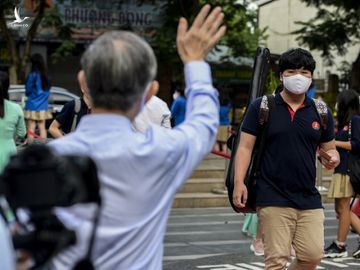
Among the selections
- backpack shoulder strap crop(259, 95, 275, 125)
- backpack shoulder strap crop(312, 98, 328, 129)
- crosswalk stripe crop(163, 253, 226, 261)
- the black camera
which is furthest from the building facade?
the black camera

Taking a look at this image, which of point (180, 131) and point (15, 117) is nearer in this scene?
point (180, 131)

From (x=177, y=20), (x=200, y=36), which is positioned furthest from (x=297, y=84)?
(x=177, y=20)

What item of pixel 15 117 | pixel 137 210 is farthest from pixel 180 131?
pixel 15 117

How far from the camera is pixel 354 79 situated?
27062 millimetres

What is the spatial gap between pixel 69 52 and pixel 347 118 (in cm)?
1816

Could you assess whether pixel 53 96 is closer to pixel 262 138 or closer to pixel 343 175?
pixel 343 175

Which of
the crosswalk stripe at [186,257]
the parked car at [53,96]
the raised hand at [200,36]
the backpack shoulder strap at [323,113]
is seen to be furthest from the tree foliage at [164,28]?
the raised hand at [200,36]

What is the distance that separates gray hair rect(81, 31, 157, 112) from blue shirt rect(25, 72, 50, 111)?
12576 mm

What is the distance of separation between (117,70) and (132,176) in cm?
33

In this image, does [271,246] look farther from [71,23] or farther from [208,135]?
[71,23]

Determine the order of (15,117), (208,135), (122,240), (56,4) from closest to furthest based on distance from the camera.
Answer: (122,240) < (208,135) < (15,117) < (56,4)

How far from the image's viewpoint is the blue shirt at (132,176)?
2508mm

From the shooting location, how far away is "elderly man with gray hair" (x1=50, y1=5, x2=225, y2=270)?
251 cm

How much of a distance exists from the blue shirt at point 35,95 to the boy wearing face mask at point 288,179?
32.2 feet
